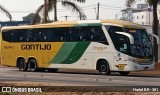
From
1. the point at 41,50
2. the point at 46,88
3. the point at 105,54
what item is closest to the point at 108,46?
the point at 105,54

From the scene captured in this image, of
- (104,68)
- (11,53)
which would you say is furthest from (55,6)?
(104,68)

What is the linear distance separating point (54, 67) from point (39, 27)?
9.61ft

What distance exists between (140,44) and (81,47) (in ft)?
12.5

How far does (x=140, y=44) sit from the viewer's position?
25.3 meters

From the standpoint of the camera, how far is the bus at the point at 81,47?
25125 mm

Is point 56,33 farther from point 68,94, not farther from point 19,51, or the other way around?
point 68,94

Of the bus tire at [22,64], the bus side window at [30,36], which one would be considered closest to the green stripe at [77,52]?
the bus side window at [30,36]

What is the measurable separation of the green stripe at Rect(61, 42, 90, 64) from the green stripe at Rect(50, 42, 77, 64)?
0.75 feet

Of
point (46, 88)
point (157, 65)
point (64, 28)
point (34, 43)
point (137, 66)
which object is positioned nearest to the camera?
point (46, 88)

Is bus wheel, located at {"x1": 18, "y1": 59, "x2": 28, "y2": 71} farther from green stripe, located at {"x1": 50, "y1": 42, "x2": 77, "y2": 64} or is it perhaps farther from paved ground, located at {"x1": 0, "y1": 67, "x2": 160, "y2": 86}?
paved ground, located at {"x1": 0, "y1": 67, "x2": 160, "y2": 86}

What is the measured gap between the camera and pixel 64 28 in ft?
91.7

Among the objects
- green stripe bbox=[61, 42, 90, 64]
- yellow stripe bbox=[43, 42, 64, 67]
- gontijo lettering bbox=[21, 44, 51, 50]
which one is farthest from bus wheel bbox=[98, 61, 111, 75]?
gontijo lettering bbox=[21, 44, 51, 50]

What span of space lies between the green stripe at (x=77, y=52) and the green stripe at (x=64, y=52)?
0.23 metres

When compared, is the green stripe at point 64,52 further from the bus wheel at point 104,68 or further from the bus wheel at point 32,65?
the bus wheel at point 104,68
